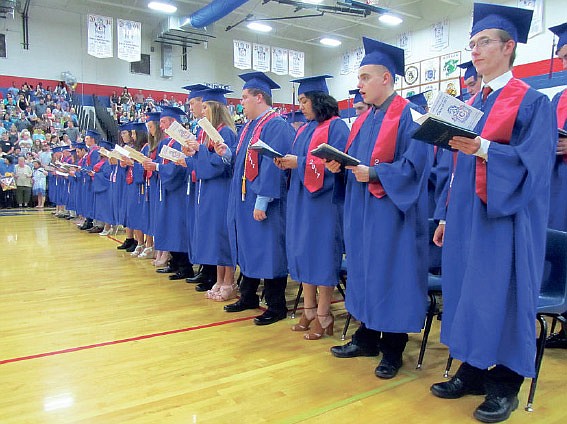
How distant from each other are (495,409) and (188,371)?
5.21 feet

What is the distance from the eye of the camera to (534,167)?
2.00 m

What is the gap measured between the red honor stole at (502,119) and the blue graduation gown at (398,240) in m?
0.43

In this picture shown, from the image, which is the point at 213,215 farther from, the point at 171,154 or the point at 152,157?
the point at 152,157

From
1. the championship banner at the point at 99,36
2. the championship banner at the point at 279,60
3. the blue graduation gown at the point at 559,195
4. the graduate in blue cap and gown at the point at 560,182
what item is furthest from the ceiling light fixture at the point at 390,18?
the blue graduation gown at the point at 559,195

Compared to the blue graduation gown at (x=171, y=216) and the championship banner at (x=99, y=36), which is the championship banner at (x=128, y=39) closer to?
the championship banner at (x=99, y=36)

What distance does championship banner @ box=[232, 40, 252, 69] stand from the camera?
59.6 feet

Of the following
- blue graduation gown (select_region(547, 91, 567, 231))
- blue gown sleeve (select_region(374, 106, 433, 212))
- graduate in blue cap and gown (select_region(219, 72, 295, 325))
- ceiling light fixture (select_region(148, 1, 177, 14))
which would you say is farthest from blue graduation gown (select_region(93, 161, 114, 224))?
ceiling light fixture (select_region(148, 1, 177, 14))

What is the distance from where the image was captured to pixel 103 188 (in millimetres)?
8031

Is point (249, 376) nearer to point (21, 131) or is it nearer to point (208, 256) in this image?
point (208, 256)

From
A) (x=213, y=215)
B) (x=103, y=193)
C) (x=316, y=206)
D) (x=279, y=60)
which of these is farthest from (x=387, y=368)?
(x=279, y=60)

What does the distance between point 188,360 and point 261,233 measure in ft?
3.68

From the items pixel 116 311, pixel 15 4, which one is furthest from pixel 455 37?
pixel 116 311

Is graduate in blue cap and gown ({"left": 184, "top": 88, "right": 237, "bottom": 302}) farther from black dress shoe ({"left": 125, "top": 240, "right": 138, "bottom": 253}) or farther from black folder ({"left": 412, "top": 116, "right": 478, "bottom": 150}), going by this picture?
black dress shoe ({"left": 125, "top": 240, "right": 138, "bottom": 253})

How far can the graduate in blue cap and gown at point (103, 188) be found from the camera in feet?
26.4
